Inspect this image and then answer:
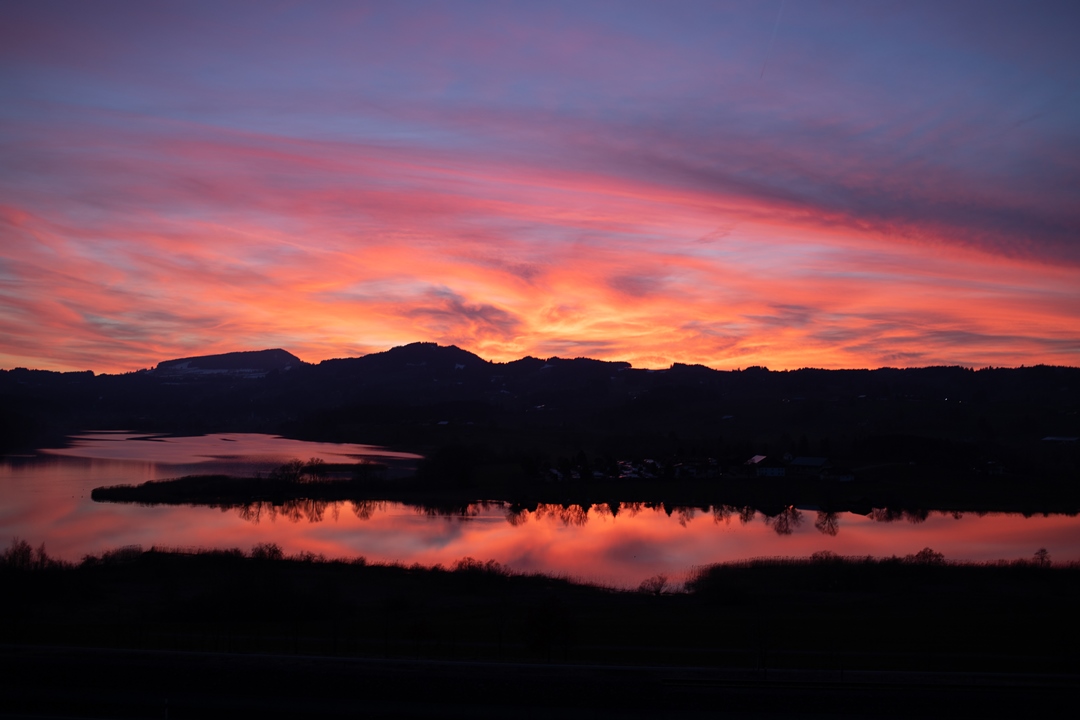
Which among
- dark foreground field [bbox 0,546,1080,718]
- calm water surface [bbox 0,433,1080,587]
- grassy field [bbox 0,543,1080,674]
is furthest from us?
calm water surface [bbox 0,433,1080,587]

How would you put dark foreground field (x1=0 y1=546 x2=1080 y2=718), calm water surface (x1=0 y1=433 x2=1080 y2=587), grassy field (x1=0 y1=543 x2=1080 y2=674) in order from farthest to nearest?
calm water surface (x1=0 y1=433 x2=1080 y2=587) < grassy field (x1=0 y1=543 x2=1080 y2=674) < dark foreground field (x1=0 y1=546 x2=1080 y2=718)

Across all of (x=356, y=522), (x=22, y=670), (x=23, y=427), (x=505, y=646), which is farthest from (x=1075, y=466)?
(x=23, y=427)

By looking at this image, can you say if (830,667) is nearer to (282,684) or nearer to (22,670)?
(282,684)

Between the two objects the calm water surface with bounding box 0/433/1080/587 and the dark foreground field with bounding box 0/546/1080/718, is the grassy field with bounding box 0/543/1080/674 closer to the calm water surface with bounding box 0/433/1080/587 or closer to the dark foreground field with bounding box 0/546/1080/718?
the dark foreground field with bounding box 0/546/1080/718

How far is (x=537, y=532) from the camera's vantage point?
1619 inches

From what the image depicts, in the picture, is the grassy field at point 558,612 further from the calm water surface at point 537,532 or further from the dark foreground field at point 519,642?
the calm water surface at point 537,532

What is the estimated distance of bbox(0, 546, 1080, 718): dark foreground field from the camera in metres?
13.7

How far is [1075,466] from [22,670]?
73.2 meters

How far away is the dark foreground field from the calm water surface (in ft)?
16.8

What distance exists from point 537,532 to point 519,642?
22659 millimetres

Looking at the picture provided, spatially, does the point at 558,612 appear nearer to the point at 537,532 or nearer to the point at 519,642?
the point at 519,642

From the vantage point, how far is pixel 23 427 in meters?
95.8

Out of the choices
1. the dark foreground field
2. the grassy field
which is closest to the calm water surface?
the grassy field

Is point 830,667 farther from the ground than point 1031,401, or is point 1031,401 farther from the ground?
point 1031,401
